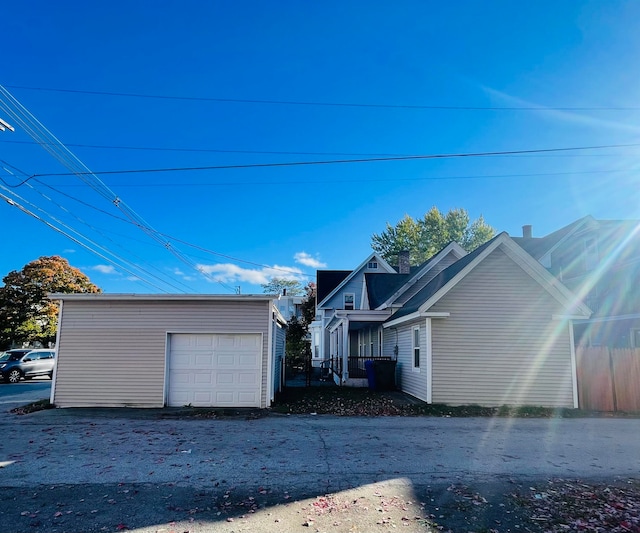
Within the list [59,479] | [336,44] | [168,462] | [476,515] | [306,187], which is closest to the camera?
[476,515]

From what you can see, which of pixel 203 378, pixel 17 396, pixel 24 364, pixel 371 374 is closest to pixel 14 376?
pixel 24 364

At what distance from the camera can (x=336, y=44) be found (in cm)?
1131

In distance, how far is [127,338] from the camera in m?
12.0

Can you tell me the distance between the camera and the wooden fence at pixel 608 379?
1120 cm

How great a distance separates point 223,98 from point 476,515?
12.8 meters

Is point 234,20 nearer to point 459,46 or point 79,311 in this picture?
point 459,46

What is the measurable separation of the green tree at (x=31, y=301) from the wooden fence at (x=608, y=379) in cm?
3238

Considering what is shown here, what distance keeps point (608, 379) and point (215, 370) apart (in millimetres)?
11449

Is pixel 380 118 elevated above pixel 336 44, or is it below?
below

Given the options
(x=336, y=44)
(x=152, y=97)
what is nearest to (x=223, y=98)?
(x=152, y=97)

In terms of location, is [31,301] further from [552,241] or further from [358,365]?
[552,241]

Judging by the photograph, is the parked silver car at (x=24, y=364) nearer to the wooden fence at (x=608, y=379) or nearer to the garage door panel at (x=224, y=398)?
the garage door panel at (x=224, y=398)

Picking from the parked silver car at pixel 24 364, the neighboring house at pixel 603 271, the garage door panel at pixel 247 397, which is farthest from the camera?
the parked silver car at pixel 24 364

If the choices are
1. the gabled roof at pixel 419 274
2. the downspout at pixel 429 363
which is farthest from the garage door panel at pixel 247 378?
the gabled roof at pixel 419 274
